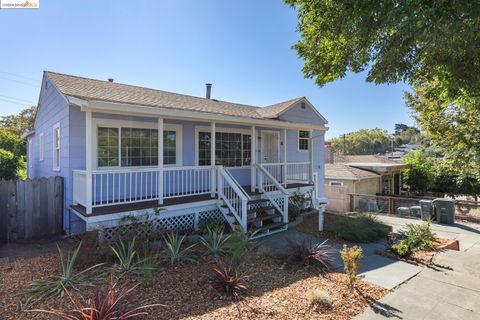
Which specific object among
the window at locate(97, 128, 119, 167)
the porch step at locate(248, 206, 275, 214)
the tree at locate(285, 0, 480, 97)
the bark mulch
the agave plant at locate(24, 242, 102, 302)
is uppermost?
the tree at locate(285, 0, 480, 97)

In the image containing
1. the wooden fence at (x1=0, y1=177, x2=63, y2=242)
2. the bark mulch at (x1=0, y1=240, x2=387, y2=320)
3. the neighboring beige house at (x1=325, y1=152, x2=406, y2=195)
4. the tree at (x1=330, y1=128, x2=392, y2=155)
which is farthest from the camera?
the tree at (x1=330, y1=128, x2=392, y2=155)

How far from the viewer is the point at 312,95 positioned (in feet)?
47.3

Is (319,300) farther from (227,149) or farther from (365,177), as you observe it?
(365,177)

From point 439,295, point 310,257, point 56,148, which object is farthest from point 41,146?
point 439,295

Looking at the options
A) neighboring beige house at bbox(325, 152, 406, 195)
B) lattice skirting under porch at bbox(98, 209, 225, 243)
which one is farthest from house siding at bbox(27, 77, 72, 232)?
neighboring beige house at bbox(325, 152, 406, 195)

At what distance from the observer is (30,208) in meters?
7.13

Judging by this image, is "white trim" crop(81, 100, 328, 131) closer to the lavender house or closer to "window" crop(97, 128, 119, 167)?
the lavender house

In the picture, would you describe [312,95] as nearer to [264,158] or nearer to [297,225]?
[264,158]

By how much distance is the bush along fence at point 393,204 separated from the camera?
38.6 feet

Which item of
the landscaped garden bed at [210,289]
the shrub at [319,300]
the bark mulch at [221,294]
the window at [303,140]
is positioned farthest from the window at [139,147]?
the window at [303,140]

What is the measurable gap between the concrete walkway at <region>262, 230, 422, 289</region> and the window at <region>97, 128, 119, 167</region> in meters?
5.03

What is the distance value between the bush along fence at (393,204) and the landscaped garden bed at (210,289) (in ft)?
34.2

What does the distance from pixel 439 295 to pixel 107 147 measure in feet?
27.3

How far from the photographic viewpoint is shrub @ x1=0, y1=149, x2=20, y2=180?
14.1 meters
